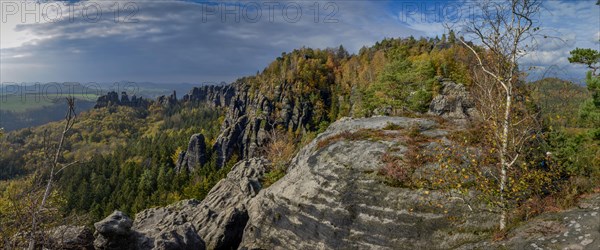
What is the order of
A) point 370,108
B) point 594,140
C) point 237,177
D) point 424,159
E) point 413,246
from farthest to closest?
point 370,108
point 237,177
point 594,140
point 424,159
point 413,246

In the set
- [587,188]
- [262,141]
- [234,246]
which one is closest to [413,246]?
[587,188]

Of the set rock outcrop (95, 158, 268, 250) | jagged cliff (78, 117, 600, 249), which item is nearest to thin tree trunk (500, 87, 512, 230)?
jagged cliff (78, 117, 600, 249)

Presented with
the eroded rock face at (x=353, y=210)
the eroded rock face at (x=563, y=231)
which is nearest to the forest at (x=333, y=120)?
the eroded rock face at (x=563, y=231)

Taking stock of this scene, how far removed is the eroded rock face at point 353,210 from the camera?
1733cm

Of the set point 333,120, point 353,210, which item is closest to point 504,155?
point 353,210

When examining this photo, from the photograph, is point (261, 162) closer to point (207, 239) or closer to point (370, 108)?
point (207, 239)

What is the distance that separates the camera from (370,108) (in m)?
62.2

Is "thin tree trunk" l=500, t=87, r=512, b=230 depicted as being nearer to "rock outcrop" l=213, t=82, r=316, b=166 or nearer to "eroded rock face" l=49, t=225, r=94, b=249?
"eroded rock face" l=49, t=225, r=94, b=249

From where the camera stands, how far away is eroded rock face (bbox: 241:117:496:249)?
56.9ft

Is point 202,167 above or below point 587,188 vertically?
below

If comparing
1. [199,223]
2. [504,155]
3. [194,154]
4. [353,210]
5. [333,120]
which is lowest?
[194,154]

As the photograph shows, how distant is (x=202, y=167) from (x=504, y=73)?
14100 centimetres

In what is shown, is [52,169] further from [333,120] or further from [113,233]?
[333,120]

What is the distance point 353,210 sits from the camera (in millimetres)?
19750
